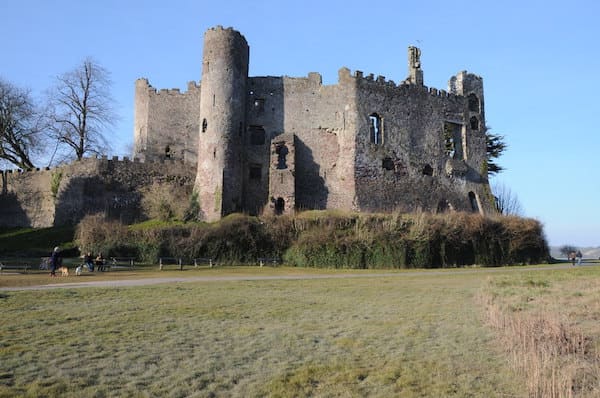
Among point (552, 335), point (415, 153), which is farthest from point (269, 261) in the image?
point (552, 335)

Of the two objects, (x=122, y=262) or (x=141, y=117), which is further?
(x=141, y=117)

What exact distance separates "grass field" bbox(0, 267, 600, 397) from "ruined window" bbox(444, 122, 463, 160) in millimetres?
23357

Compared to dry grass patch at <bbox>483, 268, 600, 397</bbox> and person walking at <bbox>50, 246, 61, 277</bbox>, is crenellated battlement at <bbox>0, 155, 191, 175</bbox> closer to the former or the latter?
person walking at <bbox>50, 246, 61, 277</bbox>

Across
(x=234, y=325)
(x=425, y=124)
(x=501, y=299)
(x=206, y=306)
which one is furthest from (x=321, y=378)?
(x=425, y=124)

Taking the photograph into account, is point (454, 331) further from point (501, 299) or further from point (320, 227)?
point (320, 227)

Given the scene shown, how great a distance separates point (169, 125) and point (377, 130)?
1318 centimetres

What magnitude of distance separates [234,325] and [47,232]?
24.3 m

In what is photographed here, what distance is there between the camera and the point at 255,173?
110 feet

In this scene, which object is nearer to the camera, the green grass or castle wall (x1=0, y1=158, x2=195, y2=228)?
the green grass

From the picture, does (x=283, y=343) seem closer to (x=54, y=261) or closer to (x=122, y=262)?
(x=54, y=261)

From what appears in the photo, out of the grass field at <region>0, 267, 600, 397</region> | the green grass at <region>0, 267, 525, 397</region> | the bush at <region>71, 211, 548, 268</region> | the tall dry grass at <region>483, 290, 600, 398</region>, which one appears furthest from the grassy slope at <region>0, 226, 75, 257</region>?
the tall dry grass at <region>483, 290, 600, 398</region>

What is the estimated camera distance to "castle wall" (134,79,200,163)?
35688 millimetres

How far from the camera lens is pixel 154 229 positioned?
2759 cm

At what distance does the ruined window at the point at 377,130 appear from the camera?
34062 mm
